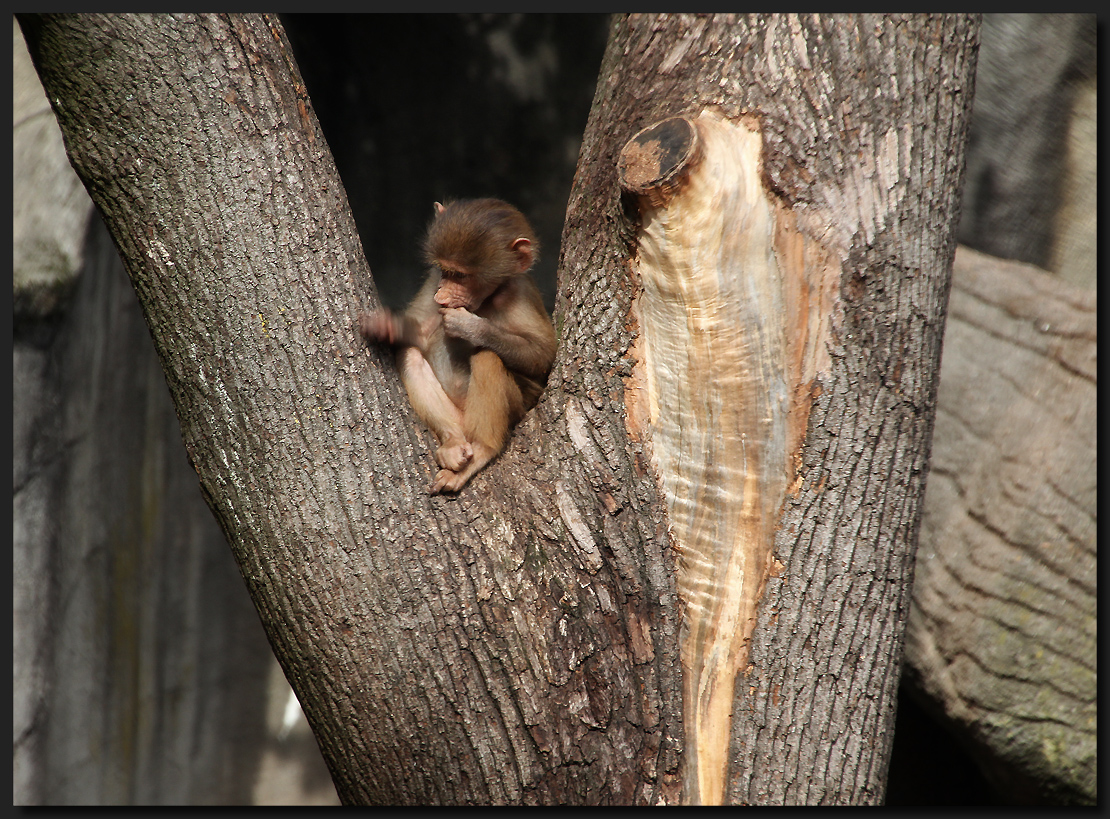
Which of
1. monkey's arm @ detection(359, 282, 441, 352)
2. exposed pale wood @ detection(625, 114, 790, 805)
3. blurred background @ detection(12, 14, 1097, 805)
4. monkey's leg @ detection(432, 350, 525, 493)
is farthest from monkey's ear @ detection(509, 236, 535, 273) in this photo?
blurred background @ detection(12, 14, 1097, 805)

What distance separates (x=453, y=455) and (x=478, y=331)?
2.50 feet

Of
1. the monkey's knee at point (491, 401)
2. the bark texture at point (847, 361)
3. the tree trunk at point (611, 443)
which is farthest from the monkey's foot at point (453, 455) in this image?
the bark texture at point (847, 361)

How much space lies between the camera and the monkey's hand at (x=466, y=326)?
321 centimetres

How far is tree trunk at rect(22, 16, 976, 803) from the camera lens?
227 centimetres

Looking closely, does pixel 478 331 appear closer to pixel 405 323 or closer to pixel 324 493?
pixel 405 323

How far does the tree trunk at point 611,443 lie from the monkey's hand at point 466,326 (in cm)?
77

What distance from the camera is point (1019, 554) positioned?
4.05 metres

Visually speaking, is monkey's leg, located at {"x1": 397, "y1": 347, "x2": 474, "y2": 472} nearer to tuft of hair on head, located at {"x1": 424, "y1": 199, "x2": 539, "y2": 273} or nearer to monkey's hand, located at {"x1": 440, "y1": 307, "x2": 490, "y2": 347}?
monkey's hand, located at {"x1": 440, "y1": 307, "x2": 490, "y2": 347}

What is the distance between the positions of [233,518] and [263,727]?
4389 millimetres

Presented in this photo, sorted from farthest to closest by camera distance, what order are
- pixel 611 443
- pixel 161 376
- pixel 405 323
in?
pixel 161 376
pixel 405 323
pixel 611 443

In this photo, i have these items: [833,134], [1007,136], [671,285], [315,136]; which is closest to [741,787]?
[671,285]

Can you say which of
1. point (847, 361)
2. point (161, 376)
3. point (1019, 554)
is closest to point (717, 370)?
point (847, 361)

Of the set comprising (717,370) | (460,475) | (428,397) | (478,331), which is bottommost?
(460,475)

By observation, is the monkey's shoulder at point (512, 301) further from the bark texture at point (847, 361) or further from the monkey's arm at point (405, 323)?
the bark texture at point (847, 361)
